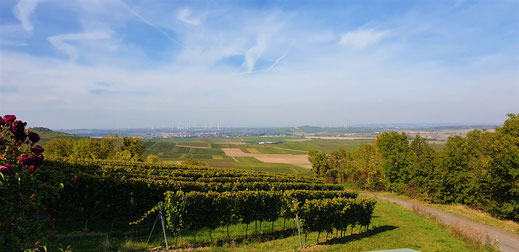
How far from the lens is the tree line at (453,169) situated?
2259cm

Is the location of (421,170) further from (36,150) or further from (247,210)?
(36,150)

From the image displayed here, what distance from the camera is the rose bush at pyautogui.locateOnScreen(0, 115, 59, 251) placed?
412 cm

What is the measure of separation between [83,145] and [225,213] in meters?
41.7

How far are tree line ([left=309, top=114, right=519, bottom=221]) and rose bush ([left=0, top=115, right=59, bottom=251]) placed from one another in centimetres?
3013

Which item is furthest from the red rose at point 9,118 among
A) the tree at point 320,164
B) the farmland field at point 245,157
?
the farmland field at point 245,157

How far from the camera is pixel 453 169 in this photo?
30375 millimetres

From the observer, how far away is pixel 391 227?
15.8m

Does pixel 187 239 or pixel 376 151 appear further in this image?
pixel 376 151

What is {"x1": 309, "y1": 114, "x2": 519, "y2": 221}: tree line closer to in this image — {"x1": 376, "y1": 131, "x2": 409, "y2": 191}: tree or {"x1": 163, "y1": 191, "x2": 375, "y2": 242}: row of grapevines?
{"x1": 376, "y1": 131, "x2": 409, "y2": 191}: tree

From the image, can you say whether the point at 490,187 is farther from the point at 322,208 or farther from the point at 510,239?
the point at 322,208

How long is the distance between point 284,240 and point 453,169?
2853cm

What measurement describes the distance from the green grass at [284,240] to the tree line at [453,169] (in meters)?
12.2

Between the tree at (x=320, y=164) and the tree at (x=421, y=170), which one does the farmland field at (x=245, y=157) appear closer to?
the tree at (x=320, y=164)

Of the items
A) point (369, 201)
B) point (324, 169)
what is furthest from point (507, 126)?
point (324, 169)
